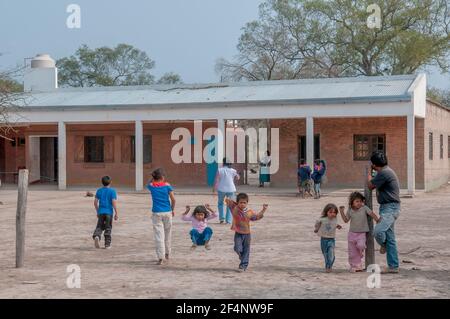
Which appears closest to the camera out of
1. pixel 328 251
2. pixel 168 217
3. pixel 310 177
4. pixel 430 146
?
pixel 328 251

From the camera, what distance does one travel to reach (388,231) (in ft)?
28.7

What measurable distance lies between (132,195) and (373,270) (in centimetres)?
1695

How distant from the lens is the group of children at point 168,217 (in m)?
9.10

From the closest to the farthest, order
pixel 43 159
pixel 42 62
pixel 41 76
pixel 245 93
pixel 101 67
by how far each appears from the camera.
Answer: pixel 245 93
pixel 43 159
pixel 41 76
pixel 42 62
pixel 101 67

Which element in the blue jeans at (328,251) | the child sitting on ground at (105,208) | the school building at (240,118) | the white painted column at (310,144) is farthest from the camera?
the school building at (240,118)

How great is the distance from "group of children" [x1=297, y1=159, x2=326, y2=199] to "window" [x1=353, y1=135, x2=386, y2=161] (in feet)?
14.1

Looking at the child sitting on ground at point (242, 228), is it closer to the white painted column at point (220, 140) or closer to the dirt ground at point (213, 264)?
the dirt ground at point (213, 264)

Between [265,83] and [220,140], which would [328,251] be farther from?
[265,83]

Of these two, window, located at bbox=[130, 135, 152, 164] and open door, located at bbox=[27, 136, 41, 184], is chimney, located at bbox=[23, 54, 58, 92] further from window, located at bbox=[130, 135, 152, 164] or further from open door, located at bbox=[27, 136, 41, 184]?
window, located at bbox=[130, 135, 152, 164]

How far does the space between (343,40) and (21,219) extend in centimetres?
3598

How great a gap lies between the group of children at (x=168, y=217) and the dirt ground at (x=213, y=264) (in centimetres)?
23

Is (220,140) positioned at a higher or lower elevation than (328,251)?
higher
